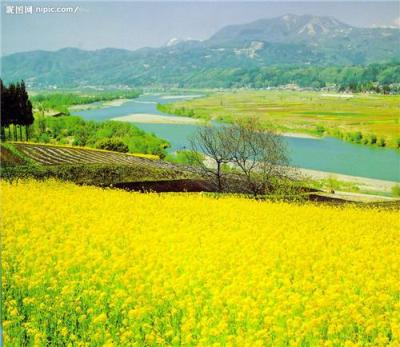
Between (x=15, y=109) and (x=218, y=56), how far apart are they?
6824mm

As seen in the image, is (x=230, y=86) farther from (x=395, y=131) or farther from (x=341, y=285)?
(x=341, y=285)

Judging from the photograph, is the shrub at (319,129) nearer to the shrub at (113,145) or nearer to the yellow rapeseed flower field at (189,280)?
the shrub at (113,145)

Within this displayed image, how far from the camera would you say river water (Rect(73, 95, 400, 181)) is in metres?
11.5

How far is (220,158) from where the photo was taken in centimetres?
1059

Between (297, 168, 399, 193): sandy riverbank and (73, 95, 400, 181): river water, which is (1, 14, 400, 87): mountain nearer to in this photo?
(73, 95, 400, 181): river water

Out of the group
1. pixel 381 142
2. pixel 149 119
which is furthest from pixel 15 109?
pixel 381 142

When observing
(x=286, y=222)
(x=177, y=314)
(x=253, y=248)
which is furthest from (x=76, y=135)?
(x=177, y=314)

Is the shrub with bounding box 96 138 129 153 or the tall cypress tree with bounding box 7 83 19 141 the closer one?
the tall cypress tree with bounding box 7 83 19 141

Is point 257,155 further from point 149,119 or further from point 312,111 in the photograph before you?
point 312,111

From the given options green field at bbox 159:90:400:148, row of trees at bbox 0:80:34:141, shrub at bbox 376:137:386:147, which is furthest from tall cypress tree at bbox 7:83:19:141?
shrub at bbox 376:137:386:147

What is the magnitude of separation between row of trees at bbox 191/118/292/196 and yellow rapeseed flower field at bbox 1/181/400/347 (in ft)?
12.0

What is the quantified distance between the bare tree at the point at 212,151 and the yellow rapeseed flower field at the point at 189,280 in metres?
3.62

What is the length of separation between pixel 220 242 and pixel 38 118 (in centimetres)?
598

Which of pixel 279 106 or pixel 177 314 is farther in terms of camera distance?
pixel 279 106
